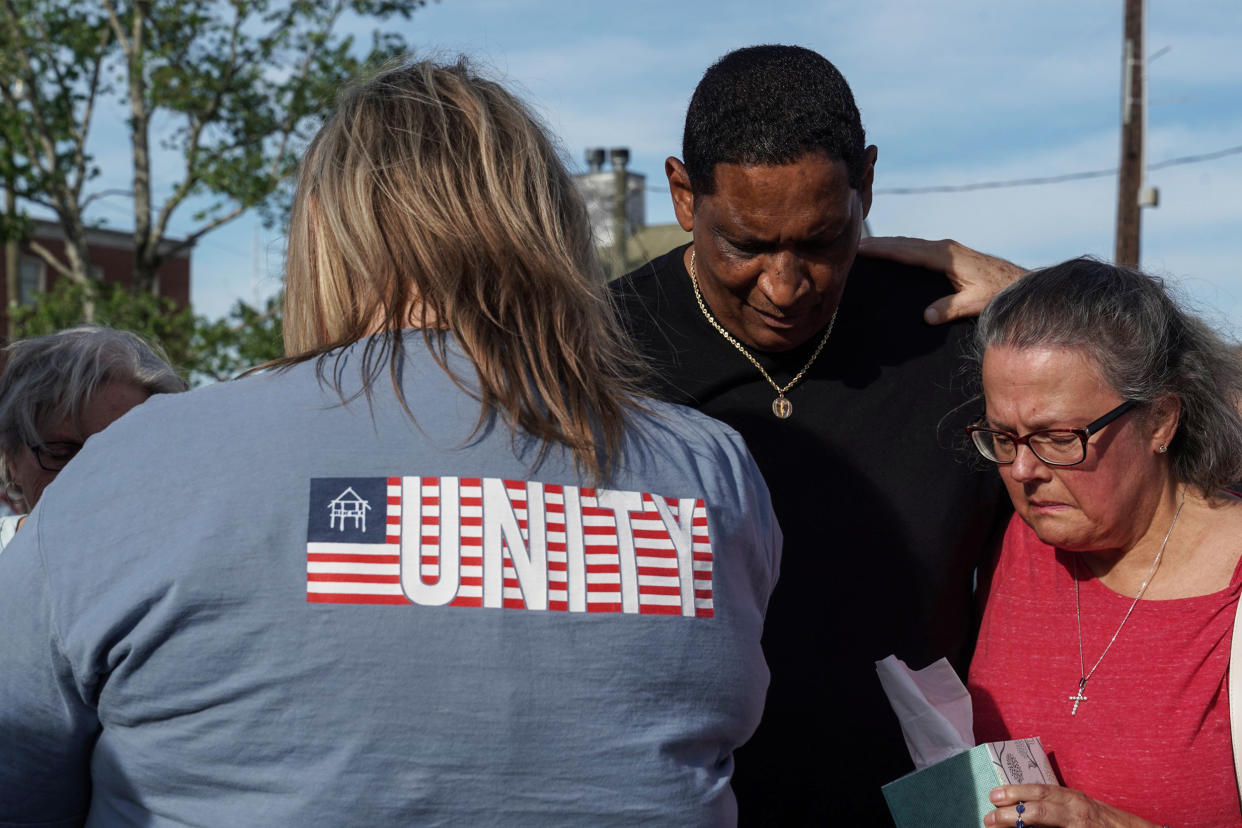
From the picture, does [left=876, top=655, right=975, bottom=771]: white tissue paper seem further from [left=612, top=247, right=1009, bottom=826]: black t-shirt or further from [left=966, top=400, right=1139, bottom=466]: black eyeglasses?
[left=966, top=400, right=1139, bottom=466]: black eyeglasses

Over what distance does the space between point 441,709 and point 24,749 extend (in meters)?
0.47

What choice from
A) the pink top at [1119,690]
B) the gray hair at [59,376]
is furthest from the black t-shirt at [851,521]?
the gray hair at [59,376]

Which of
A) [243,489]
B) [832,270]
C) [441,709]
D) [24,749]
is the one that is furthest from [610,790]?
[832,270]

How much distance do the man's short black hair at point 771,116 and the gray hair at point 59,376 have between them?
1418mm

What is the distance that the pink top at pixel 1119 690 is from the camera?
2.19 metres

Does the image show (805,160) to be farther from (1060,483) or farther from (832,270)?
(1060,483)

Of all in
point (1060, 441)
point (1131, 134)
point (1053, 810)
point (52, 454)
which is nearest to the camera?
point (1053, 810)

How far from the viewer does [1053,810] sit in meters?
2.07

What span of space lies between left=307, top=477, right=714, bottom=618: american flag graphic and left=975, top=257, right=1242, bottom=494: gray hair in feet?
3.78

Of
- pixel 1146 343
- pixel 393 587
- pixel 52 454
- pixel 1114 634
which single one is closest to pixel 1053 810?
pixel 1114 634

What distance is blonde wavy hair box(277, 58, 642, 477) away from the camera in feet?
4.95

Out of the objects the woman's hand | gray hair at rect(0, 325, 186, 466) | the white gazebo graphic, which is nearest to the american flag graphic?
the white gazebo graphic

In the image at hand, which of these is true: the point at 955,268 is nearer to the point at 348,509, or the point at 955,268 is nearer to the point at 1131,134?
the point at 348,509

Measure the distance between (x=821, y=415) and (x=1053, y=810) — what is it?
2.91 feet
